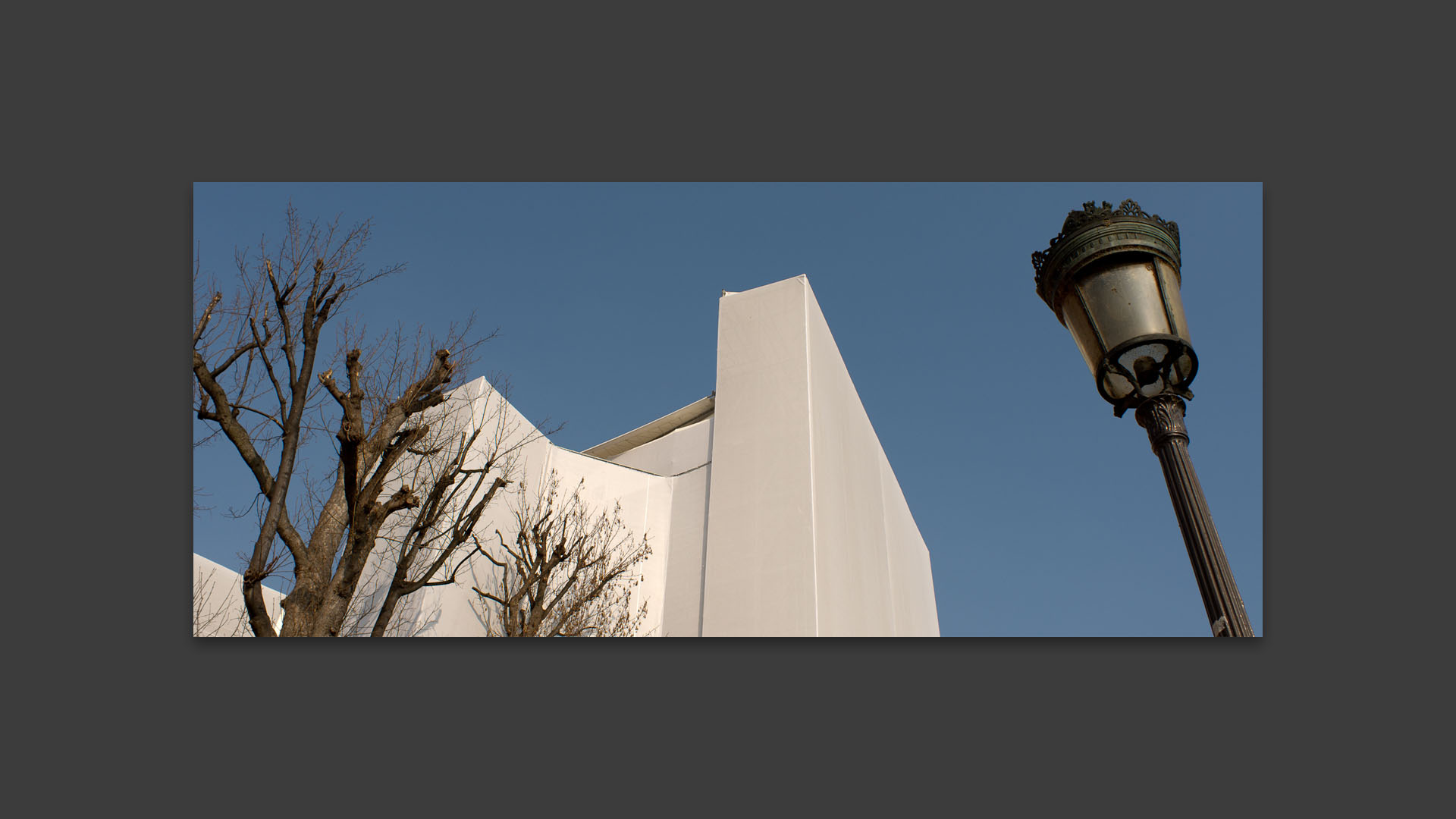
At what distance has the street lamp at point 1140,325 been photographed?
2.51 meters

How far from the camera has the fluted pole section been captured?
92.5 inches

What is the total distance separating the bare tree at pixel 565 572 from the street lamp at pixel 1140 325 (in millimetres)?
5340

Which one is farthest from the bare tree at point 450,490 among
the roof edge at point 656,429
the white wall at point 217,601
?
the roof edge at point 656,429

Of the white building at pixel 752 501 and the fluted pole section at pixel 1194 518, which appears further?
the white building at pixel 752 501

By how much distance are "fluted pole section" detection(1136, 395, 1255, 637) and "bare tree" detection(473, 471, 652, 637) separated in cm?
536

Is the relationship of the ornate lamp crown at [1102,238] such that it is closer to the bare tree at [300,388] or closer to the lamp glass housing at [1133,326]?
the lamp glass housing at [1133,326]

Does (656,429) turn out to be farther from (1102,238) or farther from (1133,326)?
(1133,326)

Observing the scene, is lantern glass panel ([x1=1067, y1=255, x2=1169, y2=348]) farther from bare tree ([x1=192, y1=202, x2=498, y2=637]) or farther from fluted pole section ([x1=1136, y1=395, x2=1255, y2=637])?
bare tree ([x1=192, y1=202, x2=498, y2=637])

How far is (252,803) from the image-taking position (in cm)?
371

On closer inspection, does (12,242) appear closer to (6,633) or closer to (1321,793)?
(6,633)

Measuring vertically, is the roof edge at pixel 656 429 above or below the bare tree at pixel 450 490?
above

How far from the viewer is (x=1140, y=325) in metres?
2.53

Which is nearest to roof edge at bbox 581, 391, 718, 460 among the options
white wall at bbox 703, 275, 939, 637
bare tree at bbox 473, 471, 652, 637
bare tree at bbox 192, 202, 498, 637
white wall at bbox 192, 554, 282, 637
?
white wall at bbox 703, 275, 939, 637

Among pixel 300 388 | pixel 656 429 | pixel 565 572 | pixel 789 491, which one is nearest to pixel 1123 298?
pixel 300 388
